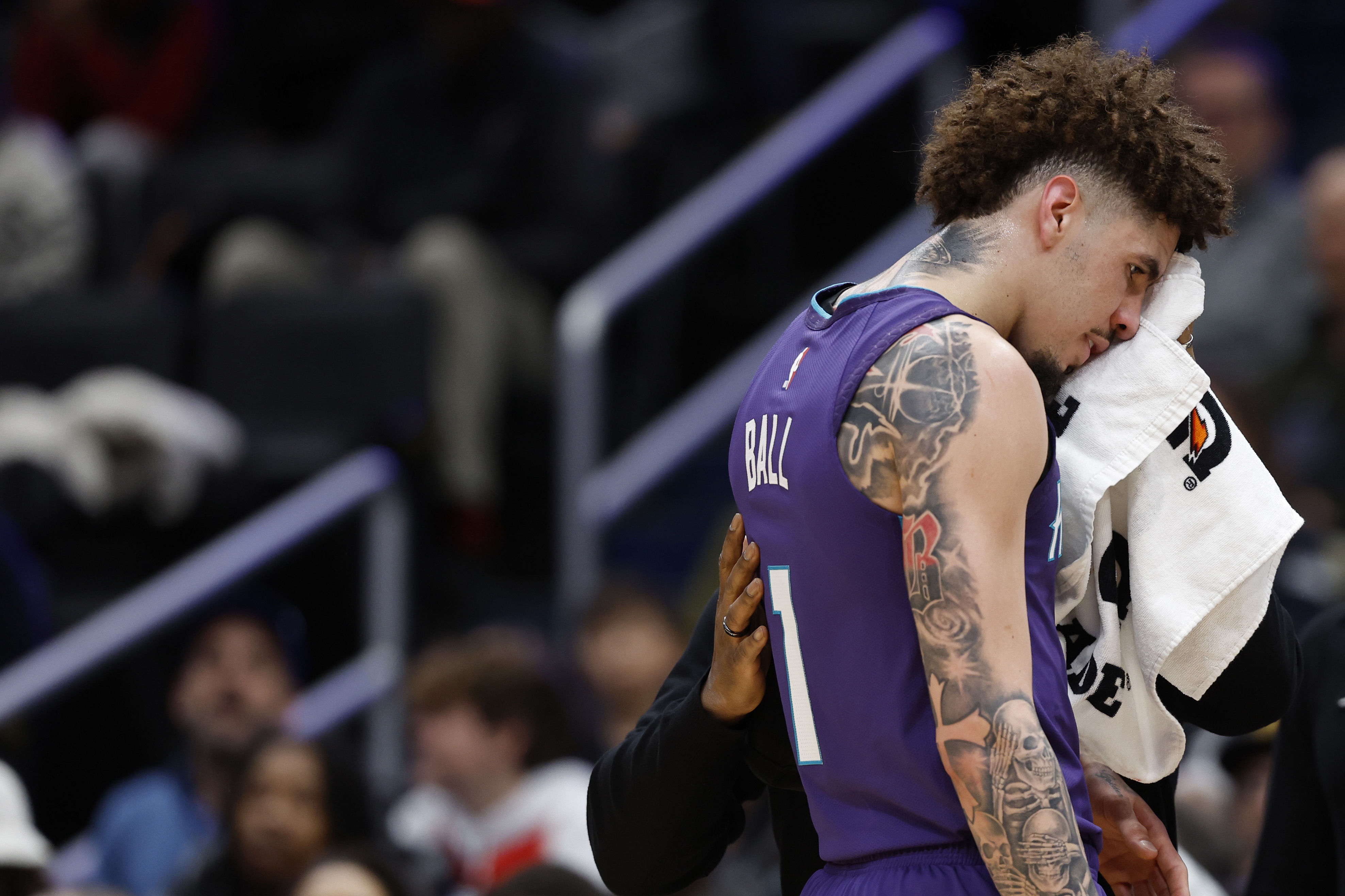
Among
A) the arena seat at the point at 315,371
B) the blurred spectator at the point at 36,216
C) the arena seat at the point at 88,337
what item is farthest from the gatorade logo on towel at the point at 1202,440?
the blurred spectator at the point at 36,216

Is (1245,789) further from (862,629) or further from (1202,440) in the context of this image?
(862,629)

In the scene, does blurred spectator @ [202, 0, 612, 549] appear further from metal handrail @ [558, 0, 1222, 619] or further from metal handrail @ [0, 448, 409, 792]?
metal handrail @ [558, 0, 1222, 619]

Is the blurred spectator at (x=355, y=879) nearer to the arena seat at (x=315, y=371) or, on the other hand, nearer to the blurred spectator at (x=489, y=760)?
the blurred spectator at (x=489, y=760)

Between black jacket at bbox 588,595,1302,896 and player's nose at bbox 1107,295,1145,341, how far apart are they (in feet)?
1.11

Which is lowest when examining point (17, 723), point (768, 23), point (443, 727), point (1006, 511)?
point (17, 723)

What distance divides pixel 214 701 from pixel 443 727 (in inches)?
37.2

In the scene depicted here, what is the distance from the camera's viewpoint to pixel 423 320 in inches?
237

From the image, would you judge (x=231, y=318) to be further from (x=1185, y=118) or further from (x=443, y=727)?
(x=1185, y=118)

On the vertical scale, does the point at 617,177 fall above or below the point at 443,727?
above

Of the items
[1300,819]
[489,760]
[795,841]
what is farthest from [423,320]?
[795,841]

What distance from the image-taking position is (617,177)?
654cm

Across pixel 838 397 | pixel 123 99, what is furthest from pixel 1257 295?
pixel 123 99

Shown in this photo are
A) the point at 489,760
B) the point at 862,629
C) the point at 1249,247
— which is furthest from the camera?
the point at 1249,247

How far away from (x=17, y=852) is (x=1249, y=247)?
11.5 ft
